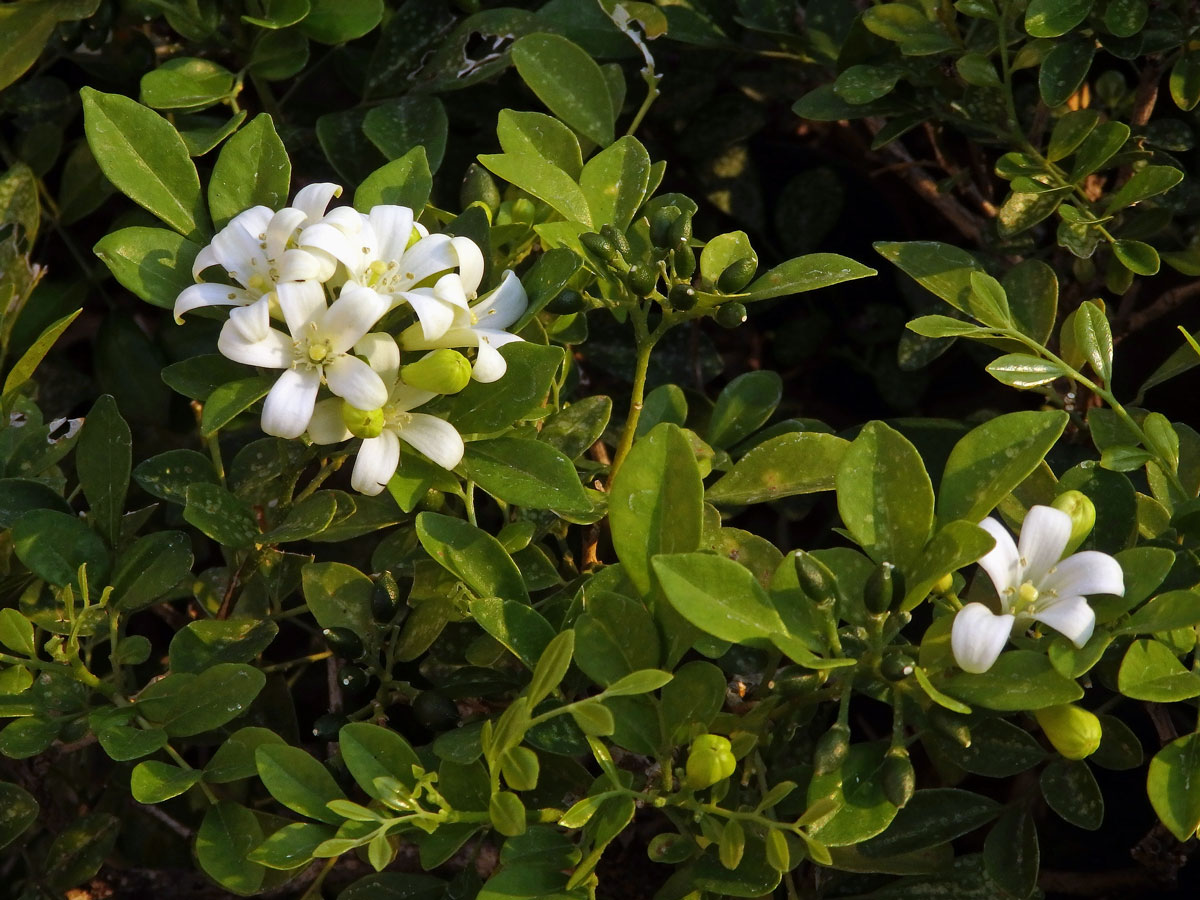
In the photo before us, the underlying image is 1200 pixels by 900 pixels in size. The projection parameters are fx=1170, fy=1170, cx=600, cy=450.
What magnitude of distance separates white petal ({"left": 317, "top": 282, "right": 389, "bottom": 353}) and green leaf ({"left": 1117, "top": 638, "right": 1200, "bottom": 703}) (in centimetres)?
66

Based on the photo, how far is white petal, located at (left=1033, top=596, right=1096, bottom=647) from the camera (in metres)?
0.87

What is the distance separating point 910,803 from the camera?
112cm

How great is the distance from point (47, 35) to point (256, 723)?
2.96 ft

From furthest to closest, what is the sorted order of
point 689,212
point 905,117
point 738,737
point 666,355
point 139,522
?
point 666,355
point 905,117
point 139,522
point 689,212
point 738,737

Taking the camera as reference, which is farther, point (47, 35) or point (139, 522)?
point (47, 35)

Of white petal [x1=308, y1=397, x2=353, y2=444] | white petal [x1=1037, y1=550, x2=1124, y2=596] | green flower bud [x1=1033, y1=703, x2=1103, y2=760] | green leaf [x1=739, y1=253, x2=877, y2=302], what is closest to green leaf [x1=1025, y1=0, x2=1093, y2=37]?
green leaf [x1=739, y1=253, x2=877, y2=302]

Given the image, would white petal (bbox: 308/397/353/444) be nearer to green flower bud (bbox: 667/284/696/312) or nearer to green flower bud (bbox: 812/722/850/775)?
green flower bud (bbox: 667/284/696/312)

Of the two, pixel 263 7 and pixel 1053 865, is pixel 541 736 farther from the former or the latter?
pixel 263 7

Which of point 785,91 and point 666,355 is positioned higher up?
point 785,91

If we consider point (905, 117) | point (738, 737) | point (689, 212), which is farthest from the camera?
point (905, 117)

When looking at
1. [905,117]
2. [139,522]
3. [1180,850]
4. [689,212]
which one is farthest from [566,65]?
[1180,850]

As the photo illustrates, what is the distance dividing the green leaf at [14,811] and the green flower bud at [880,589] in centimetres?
84

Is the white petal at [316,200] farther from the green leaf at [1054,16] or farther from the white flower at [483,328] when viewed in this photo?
the green leaf at [1054,16]

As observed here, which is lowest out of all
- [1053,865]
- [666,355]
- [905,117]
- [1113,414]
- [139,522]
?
[1053,865]
